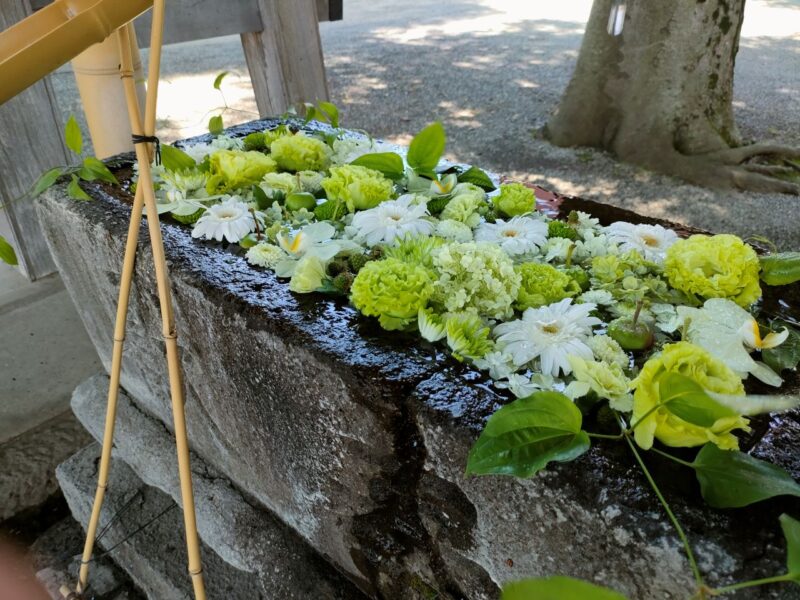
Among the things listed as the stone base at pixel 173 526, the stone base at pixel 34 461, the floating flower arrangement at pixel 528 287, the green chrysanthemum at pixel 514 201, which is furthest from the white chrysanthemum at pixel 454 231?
the stone base at pixel 34 461

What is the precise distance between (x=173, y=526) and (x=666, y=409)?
185 centimetres

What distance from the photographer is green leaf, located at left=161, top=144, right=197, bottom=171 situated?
6.26 feet

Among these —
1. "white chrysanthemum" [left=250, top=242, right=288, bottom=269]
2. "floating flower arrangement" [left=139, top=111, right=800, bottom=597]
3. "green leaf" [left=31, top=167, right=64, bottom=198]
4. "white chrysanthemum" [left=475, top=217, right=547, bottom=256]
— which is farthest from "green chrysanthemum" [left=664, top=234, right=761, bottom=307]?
"green leaf" [left=31, top=167, right=64, bottom=198]

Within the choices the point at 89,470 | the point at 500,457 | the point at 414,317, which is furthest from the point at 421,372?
the point at 89,470

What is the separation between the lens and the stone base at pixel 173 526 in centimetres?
180

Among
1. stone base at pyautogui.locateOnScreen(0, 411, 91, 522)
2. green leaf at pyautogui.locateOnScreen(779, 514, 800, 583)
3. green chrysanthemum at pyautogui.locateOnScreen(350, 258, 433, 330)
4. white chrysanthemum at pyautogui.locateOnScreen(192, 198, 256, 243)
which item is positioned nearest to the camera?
green leaf at pyautogui.locateOnScreen(779, 514, 800, 583)

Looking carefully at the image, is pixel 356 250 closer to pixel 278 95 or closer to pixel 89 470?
pixel 89 470

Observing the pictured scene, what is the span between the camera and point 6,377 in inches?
123

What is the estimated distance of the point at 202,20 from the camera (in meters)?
3.16

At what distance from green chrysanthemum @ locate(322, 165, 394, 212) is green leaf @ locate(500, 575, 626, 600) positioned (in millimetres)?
1430

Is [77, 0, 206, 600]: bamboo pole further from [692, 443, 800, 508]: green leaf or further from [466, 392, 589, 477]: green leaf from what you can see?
[692, 443, 800, 508]: green leaf

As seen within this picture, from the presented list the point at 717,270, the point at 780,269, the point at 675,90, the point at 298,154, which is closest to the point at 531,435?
the point at 717,270

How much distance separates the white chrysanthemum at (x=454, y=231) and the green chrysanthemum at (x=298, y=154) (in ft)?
2.06

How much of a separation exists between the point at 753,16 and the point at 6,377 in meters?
12.6
